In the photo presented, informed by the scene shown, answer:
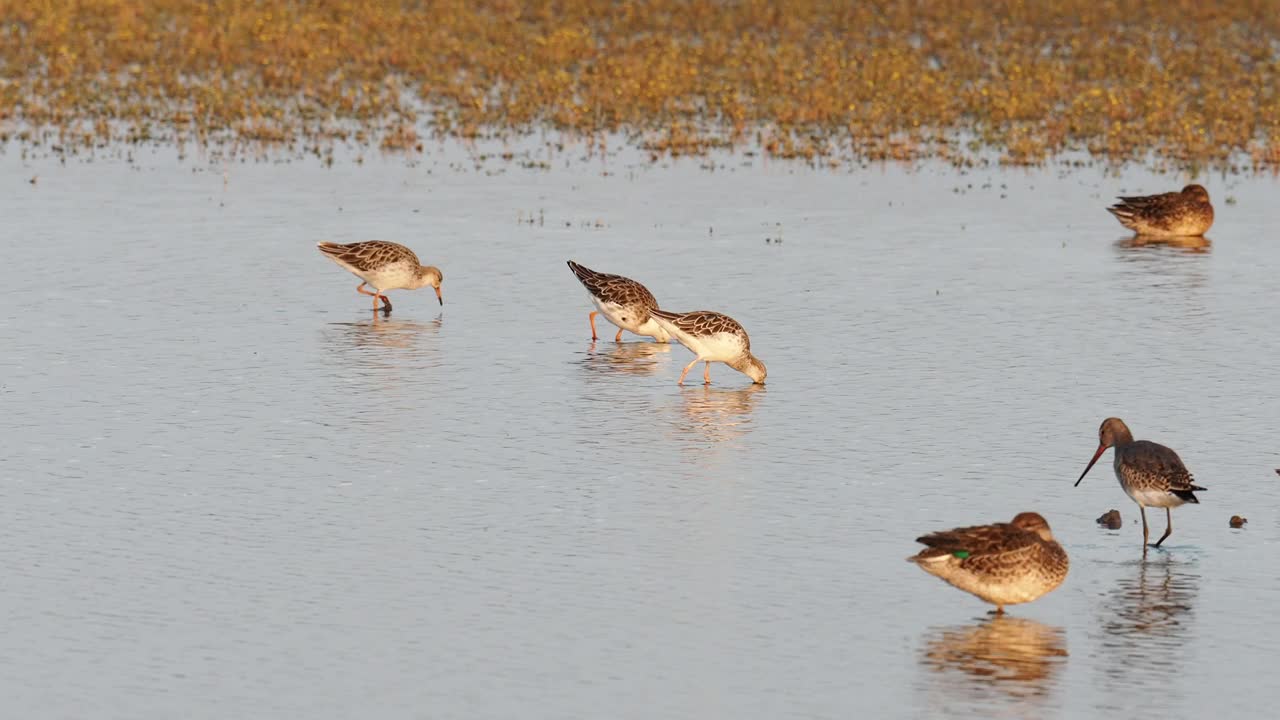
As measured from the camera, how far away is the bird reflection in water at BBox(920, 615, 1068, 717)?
12734mm

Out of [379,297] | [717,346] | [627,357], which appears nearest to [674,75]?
[379,297]

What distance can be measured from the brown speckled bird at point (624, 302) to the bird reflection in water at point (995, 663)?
10.2m

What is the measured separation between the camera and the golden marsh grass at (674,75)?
40.2 m

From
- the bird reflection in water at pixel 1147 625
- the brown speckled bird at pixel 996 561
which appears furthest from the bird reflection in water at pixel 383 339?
the brown speckled bird at pixel 996 561

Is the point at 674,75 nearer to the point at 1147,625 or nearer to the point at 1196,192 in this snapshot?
the point at 1196,192

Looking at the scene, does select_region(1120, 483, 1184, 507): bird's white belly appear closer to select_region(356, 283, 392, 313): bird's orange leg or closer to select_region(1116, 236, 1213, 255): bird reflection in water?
select_region(356, 283, 392, 313): bird's orange leg

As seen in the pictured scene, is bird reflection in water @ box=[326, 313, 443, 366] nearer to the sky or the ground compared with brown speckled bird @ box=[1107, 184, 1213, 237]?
nearer to the ground

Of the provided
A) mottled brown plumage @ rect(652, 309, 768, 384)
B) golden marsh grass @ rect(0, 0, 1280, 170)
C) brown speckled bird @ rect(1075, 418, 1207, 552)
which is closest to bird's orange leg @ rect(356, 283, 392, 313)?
mottled brown plumage @ rect(652, 309, 768, 384)

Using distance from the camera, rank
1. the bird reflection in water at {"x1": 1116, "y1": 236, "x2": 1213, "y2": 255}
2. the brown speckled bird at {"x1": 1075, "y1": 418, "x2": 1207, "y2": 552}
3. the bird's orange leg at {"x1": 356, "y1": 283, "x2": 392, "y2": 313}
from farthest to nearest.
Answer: the bird reflection in water at {"x1": 1116, "y1": 236, "x2": 1213, "y2": 255} < the bird's orange leg at {"x1": 356, "y1": 283, "x2": 392, "y2": 313} < the brown speckled bird at {"x1": 1075, "y1": 418, "x2": 1207, "y2": 552}

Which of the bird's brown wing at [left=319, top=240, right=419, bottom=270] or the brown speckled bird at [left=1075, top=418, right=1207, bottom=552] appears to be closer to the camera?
the brown speckled bird at [left=1075, top=418, right=1207, bottom=552]

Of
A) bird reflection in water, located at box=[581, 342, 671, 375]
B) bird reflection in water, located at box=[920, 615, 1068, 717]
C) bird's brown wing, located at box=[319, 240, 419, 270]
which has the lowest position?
bird reflection in water, located at box=[920, 615, 1068, 717]

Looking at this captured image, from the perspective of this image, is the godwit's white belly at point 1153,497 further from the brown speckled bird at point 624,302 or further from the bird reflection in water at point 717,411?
the brown speckled bird at point 624,302

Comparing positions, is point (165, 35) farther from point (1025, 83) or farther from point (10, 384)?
point (10, 384)

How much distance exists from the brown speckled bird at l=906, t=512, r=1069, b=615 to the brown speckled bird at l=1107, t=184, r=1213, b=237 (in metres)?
18.2
